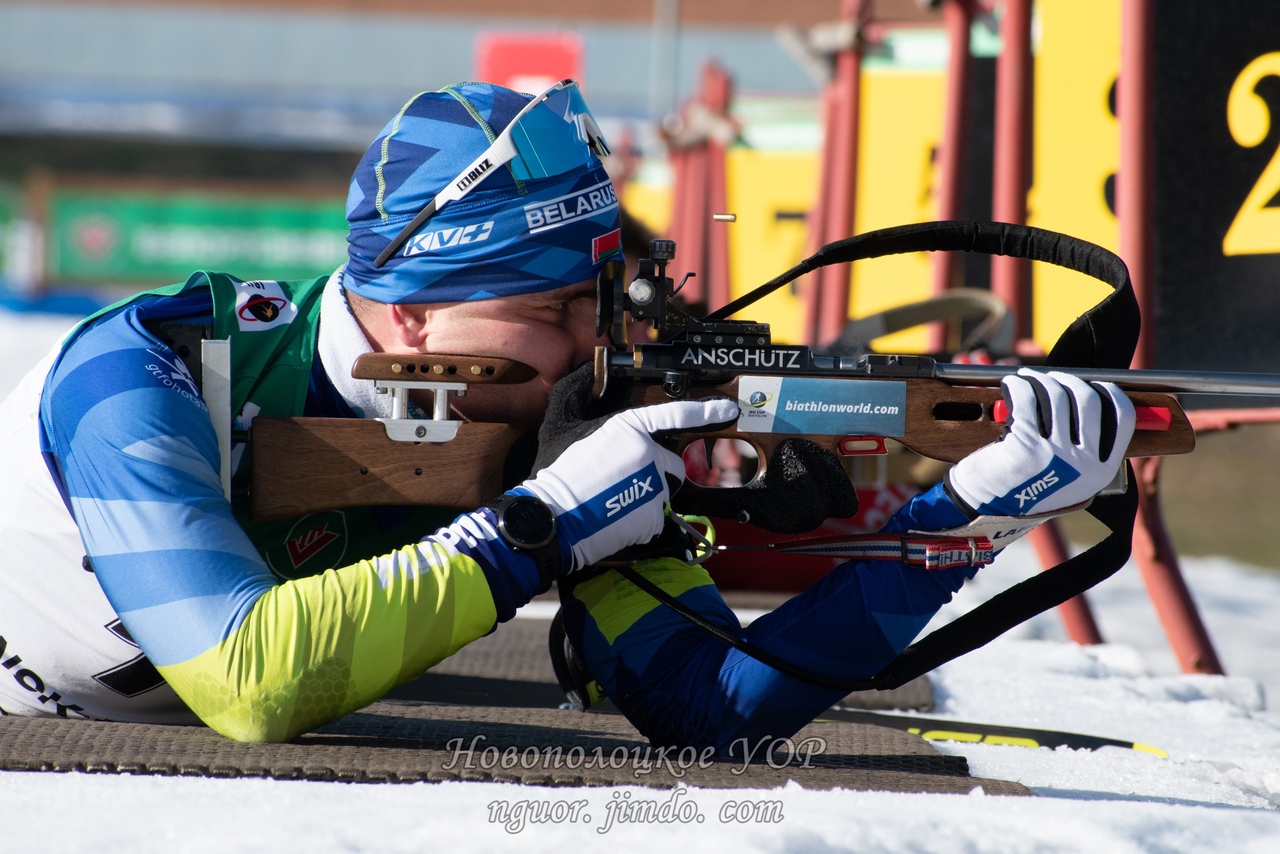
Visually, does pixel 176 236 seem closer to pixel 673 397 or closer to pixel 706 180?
pixel 706 180

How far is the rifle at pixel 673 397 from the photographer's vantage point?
1744 millimetres

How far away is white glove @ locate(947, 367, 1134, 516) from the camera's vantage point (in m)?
1.65

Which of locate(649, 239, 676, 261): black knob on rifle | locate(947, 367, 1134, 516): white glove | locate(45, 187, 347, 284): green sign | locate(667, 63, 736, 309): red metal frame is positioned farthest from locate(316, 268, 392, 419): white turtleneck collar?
locate(45, 187, 347, 284): green sign

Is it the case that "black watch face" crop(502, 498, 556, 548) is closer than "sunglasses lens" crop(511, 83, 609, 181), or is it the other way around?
"black watch face" crop(502, 498, 556, 548)

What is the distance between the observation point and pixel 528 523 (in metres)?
→ 1.59

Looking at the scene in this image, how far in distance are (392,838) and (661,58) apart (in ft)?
66.2

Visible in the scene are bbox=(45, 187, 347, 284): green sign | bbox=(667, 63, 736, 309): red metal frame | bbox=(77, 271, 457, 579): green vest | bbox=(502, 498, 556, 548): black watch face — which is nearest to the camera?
bbox=(502, 498, 556, 548): black watch face

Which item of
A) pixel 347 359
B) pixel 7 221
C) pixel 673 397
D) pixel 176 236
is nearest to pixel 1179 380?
pixel 673 397

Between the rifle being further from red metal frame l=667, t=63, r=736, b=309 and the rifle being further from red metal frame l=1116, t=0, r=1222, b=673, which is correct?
red metal frame l=667, t=63, r=736, b=309

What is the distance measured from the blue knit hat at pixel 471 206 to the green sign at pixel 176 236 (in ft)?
48.1

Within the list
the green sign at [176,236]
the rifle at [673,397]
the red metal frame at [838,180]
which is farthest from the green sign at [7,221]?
the rifle at [673,397]

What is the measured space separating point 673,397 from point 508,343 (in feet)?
0.87

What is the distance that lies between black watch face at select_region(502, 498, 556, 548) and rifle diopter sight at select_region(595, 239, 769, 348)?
0.31 m

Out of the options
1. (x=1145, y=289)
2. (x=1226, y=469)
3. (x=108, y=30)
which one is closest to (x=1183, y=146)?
(x=1145, y=289)
